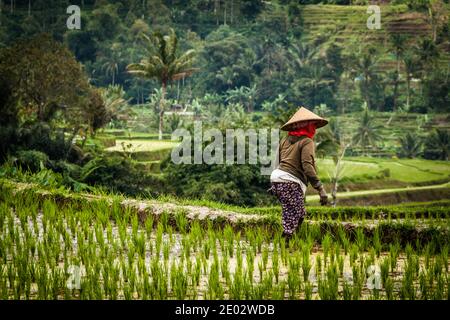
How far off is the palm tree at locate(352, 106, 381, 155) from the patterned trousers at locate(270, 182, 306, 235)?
143 feet

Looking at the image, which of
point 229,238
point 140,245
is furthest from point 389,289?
point 140,245

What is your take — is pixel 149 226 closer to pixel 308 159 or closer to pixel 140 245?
pixel 140 245

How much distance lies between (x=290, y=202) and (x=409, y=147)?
4337 centimetres

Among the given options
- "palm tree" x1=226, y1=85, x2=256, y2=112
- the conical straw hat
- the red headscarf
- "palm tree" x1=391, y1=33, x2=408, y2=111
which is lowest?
"palm tree" x1=226, y1=85, x2=256, y2=112

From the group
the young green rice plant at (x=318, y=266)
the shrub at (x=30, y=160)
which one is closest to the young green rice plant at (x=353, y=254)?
the young green rice plant at (x=318, y=266)

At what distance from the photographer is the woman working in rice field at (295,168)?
6.54 m

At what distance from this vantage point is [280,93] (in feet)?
199

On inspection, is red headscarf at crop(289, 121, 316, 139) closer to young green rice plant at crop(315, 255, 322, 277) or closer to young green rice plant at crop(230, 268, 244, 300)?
young green rice plant at crop(315, 255, 322, 277)

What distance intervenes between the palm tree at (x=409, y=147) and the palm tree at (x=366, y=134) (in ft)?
6.08

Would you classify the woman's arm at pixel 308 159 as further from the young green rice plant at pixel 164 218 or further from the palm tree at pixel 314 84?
the palm tree at pixel 314 84

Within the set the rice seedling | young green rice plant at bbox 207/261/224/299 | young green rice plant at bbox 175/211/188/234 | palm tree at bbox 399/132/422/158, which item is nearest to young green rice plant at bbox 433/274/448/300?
the rice seedling

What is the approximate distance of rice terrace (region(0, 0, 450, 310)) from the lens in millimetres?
5410

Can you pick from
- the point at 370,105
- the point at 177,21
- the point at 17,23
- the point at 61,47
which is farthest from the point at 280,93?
the point at 61,47
